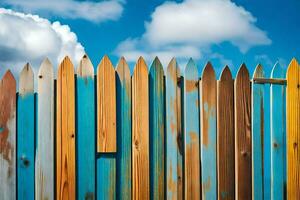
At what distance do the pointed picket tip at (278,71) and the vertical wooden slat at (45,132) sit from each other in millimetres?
2405

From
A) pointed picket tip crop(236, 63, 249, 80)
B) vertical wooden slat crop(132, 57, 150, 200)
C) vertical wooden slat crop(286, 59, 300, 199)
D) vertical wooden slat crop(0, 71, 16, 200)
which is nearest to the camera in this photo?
vertical wooden slat crop(0, 71, 16, 200)

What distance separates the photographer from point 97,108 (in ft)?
13.4

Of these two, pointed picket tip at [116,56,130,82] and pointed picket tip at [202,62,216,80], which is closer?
pointed picket tip at [116,56,130,82]

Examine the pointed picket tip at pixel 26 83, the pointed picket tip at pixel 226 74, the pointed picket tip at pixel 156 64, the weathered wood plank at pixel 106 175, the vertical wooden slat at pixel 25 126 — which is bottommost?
the weathered wood plank at pixel 106 175

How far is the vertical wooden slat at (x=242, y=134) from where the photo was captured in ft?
14.9

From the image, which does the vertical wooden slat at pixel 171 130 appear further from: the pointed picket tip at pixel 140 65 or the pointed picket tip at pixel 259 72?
the pointed picket tip at pixel 259 72

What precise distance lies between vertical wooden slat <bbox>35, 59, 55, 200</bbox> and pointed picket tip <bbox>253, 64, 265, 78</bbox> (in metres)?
2.13

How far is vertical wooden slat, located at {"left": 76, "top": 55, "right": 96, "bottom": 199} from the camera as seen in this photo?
4066 millimetres

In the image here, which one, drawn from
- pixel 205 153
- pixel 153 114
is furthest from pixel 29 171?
pixel 205 153

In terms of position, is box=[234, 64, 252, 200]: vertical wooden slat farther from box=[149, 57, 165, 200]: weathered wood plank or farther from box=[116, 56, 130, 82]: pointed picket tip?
box=[116, 56, 130, 82]: pointed picket tip

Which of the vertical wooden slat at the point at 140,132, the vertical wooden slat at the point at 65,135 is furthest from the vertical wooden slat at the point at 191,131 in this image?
the vertical wooden slat at the point at 65,135

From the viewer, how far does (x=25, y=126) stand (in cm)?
404

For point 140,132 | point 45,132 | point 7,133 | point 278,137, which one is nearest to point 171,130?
point 140,132

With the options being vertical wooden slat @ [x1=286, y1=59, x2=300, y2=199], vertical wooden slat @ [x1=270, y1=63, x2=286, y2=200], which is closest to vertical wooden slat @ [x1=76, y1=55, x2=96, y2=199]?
vertical wooden slat @ [x1=270, y1=63, x2=286, y2=200]
